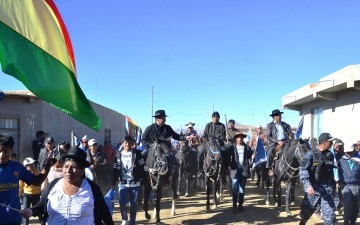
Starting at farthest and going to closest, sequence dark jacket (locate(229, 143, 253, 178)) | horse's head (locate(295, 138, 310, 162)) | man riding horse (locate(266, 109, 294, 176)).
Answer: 1. man riding horse (locate(266, 109, 294, 176))
2. dark jacket (locate(229, 143, 253, 178))
3. horse's head (locate(295, 138, 310, 162))

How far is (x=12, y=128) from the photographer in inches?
607

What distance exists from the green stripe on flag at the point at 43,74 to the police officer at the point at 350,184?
5.65 m

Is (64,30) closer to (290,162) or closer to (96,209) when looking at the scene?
(96,209)

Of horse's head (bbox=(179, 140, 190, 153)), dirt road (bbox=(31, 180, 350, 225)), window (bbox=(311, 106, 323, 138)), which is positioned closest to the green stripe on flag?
dirt road (bbox=(31, 180, 350, 225))

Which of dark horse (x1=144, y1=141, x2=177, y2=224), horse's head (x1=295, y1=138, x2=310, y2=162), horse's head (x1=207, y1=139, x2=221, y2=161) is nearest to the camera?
dark horse (x1=144, y1=141, x2=177, y2=224)

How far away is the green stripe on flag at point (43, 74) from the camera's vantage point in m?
4.69

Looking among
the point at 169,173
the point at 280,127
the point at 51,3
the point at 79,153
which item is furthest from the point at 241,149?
the point at 79,153

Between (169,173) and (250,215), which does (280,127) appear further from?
(169,173)

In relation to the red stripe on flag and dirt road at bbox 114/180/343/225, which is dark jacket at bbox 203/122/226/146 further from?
the red stripe on flag

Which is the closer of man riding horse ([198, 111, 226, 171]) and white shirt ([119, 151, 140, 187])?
white shirt ([119, 151, 140, 187])

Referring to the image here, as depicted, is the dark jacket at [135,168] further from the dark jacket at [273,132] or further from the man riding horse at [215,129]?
the dark jacket at [273,132]

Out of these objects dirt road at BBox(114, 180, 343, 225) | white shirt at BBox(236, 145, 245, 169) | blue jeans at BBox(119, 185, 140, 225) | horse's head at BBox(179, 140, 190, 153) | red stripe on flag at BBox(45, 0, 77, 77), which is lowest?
dirt road at BBox(114, 180, 343, 225)

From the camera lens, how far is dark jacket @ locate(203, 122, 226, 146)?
12.1 meters

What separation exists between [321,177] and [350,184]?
151cm
